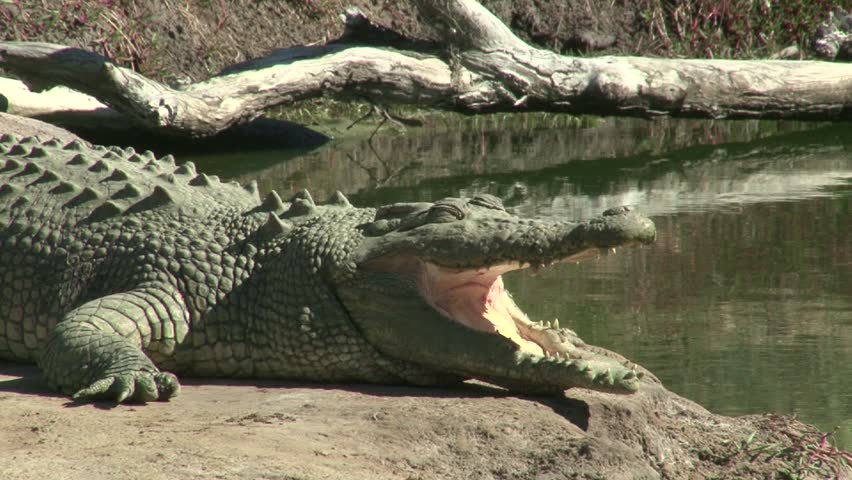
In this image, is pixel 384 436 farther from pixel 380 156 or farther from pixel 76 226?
pixel 380 156

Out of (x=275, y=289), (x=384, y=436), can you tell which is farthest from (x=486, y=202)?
(x=384, y=436)

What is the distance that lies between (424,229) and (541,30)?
1242 centimetres

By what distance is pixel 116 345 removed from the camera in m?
4.14

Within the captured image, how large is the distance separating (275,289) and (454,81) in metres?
7.45

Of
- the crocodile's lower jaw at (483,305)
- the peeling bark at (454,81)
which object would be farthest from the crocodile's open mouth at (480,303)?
the peeling bark at (454,81)

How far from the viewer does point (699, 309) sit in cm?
641

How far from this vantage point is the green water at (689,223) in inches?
212

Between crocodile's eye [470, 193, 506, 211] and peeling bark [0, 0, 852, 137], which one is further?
peeling bark [0, 0, 852, 137]

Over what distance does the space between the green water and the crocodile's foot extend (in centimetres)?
213

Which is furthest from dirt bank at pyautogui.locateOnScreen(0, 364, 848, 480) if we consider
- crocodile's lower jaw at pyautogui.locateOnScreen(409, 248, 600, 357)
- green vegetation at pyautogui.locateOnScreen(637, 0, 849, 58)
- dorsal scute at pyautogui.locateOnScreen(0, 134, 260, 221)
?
green vegetation at pyautogui.locateOnScreen(637, 0, 849, 58)

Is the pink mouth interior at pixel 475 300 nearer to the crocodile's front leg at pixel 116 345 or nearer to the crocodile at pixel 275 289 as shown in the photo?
the crocodile at pixel 275 289

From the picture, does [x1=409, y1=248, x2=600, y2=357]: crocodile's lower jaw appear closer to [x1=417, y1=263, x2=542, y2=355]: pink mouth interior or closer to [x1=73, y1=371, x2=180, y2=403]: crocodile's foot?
[x1=417, y1=263, x2=542, y2=355]: pink mouth interior

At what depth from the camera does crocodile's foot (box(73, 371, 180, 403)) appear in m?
3.87

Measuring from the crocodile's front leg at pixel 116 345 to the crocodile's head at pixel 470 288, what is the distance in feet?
2.19
